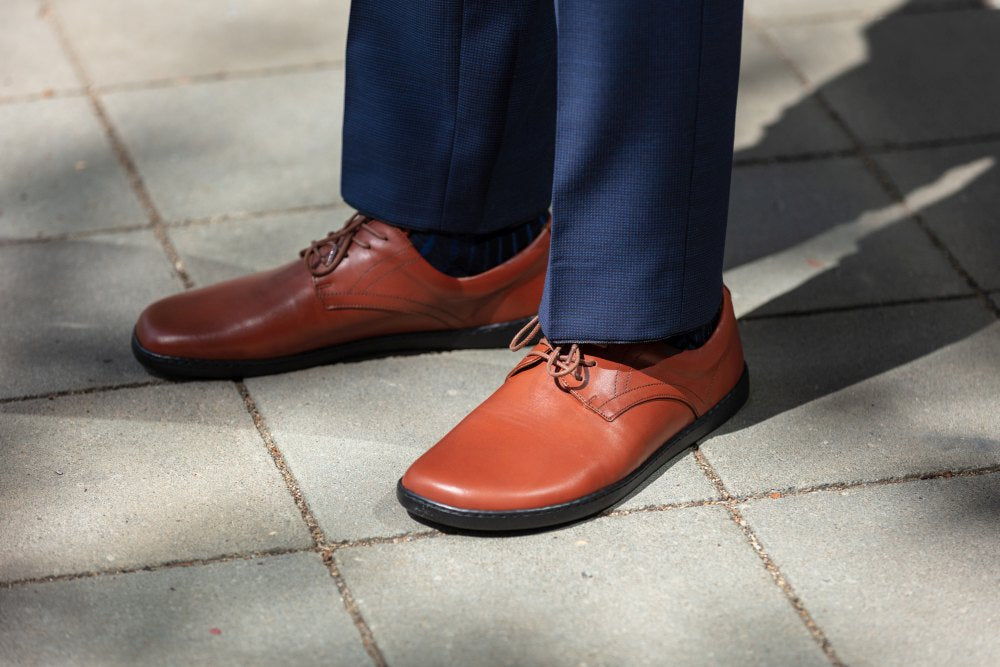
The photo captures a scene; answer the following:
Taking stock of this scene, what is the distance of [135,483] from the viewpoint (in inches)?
68.9

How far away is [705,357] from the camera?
5.93 feet

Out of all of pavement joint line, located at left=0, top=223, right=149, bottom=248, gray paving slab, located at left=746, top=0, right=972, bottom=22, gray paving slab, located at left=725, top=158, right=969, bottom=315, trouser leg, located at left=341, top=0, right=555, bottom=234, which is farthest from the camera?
gray paving slab, located at left=746, top=0, right=972, bottom=22

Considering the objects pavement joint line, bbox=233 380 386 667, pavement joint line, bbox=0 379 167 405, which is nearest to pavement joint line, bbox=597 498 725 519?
pavement joint line, bbox=233 380 386 667

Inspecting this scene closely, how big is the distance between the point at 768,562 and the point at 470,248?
0.70 meters

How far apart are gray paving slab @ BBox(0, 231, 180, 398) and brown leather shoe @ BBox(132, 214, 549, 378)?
103 mm

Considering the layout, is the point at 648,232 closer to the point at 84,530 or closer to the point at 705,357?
the point at 705,357

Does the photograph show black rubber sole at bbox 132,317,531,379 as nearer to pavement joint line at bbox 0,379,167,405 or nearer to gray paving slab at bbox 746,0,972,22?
pavement joint line at bbox 0,379,167,405

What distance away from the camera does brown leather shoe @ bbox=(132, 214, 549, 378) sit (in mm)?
1963

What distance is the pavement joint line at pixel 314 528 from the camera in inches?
58.8

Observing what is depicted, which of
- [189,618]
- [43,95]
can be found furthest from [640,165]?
[43,95]

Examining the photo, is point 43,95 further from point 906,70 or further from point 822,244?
point 906,70

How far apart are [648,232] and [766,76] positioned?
1.47m

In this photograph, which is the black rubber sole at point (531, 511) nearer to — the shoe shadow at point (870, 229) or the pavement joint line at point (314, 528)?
the pavement joint line at point (314, 528)

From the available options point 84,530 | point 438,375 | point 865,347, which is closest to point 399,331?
point 438,375
